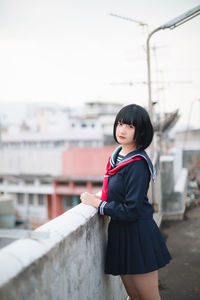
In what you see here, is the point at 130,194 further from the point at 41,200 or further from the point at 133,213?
the point at 41,200

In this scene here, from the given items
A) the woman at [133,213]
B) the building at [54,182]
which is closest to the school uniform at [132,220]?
the woman at [133,213]

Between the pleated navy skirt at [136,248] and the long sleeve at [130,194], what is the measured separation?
12 cm

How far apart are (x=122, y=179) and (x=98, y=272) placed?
660mm

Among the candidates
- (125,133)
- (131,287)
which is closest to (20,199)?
(131,287)

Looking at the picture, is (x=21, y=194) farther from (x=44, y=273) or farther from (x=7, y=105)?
(x=7, y=105)

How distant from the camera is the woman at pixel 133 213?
1.57 meters

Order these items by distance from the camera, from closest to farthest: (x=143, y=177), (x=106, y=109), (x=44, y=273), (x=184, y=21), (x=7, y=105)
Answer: (x=44, y=273) → (x=143, y=177) → (x=184, y=21) → (x=106, y=109) → (x=7, y=105)

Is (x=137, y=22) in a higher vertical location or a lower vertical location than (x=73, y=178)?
higher

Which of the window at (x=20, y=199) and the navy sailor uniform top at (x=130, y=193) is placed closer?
the navy sailor uniform top at (x=130, y=193)

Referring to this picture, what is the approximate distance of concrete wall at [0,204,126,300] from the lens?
0.94 m

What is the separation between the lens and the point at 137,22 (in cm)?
707

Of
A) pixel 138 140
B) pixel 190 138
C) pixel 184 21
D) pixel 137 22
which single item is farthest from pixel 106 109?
pixel 138 140

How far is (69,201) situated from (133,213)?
19304 millimetres

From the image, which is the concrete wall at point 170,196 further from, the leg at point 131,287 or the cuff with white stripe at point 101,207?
the cuff with white stripe at point 101,207
